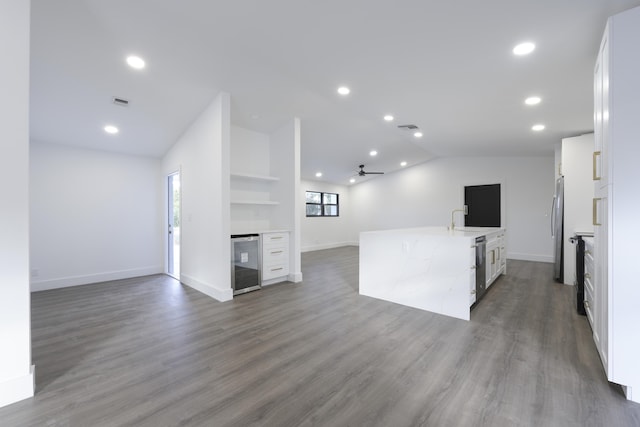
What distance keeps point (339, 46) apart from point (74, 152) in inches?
188

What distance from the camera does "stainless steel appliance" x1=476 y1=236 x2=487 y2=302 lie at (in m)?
3.41

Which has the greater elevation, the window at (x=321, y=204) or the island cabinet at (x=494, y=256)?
the window at (x=321, y=204)

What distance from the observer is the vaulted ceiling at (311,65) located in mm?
2123

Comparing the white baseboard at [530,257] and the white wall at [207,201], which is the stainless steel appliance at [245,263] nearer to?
the white wall at [207,201]

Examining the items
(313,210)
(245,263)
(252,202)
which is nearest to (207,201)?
(252,202)

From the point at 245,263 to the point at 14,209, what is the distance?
8.86ft

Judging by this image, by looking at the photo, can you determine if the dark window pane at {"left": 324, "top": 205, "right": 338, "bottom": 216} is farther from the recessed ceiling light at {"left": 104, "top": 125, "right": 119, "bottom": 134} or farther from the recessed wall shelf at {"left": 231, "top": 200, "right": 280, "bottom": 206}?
the recessed ceiling light at {"left": 104, "top": 125, "right": 119, "bottom": 134}

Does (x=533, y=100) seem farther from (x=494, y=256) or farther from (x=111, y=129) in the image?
(x=111, y=129)

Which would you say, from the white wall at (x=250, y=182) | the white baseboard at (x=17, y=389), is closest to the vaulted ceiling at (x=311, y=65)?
the white wall at (x=250, y=182)

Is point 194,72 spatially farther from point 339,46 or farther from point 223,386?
point 223,386

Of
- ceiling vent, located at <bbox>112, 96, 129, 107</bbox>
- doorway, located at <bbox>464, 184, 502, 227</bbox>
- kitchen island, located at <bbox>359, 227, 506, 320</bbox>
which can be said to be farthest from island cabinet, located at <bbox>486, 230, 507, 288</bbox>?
ceiling vent, located at <bbox>112, 96, 129, 107</bbox>

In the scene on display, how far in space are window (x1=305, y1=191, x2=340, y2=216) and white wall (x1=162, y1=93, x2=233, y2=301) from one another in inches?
190

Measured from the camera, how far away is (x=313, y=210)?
366 inches

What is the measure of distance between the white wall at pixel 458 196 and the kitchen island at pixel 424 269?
149 inches
